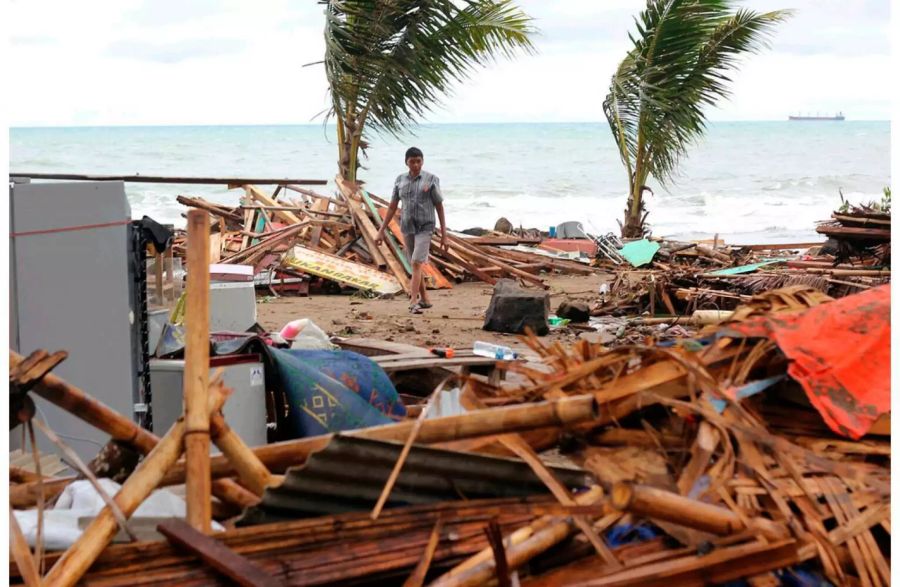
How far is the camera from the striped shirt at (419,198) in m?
12.0

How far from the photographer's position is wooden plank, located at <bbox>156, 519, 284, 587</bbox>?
2.43 metres

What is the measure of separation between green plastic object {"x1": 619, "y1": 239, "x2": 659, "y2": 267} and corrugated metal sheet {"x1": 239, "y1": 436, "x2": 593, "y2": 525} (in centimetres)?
1377

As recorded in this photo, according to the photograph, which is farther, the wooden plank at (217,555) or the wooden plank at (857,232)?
the wooden plank at (857,232)

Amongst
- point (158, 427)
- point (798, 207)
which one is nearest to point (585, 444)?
point (158, 427)

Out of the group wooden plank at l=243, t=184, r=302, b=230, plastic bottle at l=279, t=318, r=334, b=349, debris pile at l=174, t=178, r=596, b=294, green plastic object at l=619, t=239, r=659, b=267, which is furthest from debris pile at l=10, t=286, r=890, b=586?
green plastic object at l=619, t=239, r=659, b=267

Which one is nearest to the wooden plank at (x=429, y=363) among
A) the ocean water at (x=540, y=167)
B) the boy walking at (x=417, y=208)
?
the boy walking at (x=417, y=208)

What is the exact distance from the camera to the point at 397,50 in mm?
15492

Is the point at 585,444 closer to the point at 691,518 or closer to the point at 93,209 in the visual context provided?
the point at 691,518

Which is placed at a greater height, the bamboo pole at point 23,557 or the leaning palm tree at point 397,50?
the leaning palm tree at point 397,50

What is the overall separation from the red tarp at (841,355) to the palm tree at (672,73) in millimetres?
14176

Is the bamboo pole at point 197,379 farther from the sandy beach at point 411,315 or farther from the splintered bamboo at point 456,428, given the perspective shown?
the sandy beach at point 411,315

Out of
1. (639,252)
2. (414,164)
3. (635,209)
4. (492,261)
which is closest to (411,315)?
(414,164)

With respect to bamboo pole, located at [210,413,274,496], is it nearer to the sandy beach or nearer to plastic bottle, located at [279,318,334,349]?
plastic bottle, located at [279,318,334,349]

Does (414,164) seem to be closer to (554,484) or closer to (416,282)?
(416,282)
